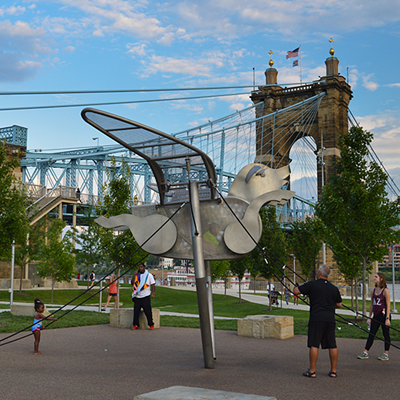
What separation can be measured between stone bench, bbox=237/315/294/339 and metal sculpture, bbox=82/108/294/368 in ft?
10.7

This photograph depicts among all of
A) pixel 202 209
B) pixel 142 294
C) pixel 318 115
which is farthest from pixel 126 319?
pixel 318 115

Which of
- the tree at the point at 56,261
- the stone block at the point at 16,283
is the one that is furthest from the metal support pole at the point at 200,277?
the stone block at the point at 16,283

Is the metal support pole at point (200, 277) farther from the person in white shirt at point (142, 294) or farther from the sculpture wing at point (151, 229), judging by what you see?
the person in white shirt at point (142, 294)

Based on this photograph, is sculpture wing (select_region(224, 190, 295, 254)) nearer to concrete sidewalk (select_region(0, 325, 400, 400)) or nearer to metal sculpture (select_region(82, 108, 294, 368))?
metal sculpture (select_region(82, 108, 294, 368))

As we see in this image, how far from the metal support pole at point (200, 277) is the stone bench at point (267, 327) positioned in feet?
12.4

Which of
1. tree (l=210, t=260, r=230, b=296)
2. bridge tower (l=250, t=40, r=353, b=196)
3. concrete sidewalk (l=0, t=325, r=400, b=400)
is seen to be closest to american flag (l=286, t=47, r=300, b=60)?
bridge tower (l=250, t=40, r=353, b=196)

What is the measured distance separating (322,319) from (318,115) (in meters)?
42.0

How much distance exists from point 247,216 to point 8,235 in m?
Result: 8.61

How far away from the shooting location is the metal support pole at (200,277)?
7.66 m

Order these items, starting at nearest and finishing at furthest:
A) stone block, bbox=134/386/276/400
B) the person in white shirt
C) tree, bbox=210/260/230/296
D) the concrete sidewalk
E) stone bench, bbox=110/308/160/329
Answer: stone block, bbox=134/386/276/400 < the concrete sidewalk < the person in white shirt < stone bench, bbox=110/308/160/329 < tree, bbox=210/260/230/296

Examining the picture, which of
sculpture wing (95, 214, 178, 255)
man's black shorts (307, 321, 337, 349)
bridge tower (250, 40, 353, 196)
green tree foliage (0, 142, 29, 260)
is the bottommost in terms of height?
man's black shorts (307, 321, 337, 349)

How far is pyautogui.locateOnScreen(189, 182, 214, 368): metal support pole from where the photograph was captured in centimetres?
766

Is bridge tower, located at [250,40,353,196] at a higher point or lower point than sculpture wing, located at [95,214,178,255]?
higher

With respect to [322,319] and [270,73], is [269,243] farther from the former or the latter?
[270,73]
